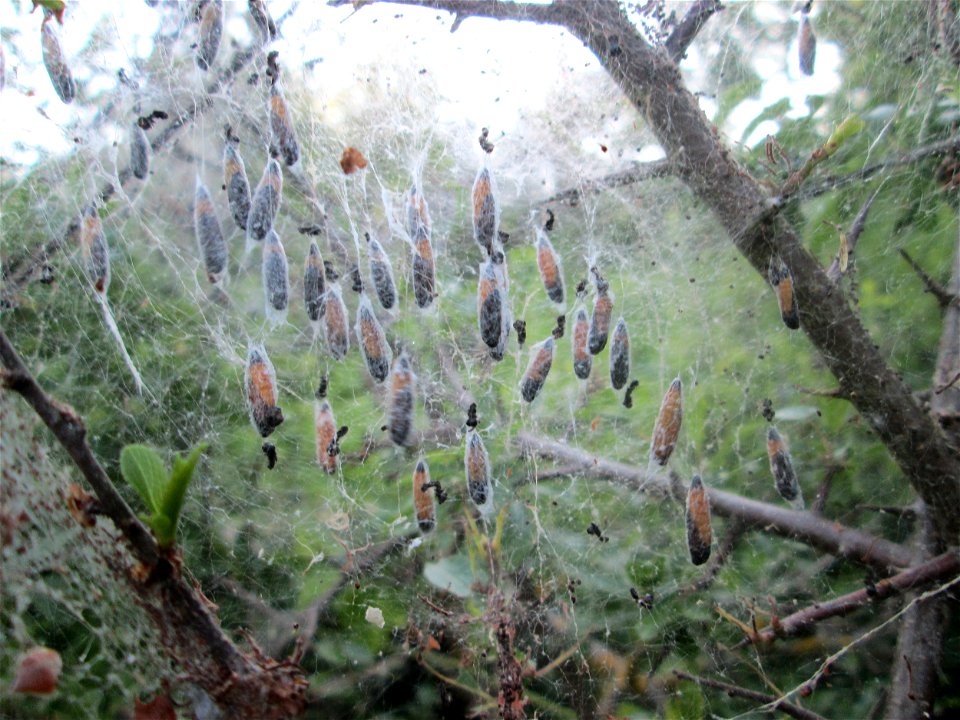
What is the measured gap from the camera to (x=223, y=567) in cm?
108

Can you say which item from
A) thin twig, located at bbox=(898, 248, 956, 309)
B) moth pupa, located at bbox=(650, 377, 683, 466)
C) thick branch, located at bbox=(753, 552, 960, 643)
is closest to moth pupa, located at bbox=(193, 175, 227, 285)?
moth pupa, located at bbox=(650, 377, 683, 466)

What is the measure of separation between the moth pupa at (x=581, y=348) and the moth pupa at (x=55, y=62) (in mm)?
947

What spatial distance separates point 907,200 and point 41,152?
150cm

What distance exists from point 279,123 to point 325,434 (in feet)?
1.69

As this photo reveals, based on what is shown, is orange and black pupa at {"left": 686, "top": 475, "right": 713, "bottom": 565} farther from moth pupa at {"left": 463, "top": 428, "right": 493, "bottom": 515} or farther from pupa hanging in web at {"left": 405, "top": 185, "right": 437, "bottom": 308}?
pupa hanging in web at {"left": 405, "top": 185, "right": 437, "bottom": 308}

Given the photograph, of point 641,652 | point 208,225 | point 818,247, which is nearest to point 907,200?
point 818,247

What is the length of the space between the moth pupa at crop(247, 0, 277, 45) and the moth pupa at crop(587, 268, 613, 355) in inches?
27.8

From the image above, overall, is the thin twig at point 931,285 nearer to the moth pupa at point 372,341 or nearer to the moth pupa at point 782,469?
the moth pupa at point 782,469

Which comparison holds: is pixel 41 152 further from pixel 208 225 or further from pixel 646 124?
pixel 646 124

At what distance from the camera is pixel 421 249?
1035mm

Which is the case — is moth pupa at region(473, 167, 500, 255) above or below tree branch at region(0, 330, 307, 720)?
above

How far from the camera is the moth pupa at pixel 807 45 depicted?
1119mm

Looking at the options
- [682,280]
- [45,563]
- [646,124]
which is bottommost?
[45,563]

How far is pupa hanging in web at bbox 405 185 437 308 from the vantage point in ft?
3.40
